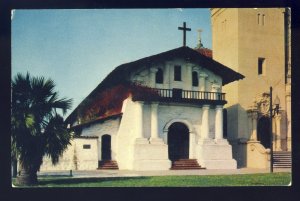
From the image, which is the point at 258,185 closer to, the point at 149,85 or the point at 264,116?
the point at 264,116

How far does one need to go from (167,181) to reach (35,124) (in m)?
3.30

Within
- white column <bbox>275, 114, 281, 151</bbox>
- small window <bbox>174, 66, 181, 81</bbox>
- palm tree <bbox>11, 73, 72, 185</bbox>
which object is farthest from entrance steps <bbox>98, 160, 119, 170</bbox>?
white column <bbox>275, 114, 281, 151</bbox>

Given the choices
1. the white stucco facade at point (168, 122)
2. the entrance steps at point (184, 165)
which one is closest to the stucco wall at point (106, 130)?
the white stucco facade at point (168, 122)

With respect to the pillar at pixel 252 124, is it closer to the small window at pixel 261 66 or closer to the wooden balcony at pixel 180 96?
the wooden balcony at pixel 180 96

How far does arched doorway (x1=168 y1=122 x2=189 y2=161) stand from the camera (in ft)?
38.9

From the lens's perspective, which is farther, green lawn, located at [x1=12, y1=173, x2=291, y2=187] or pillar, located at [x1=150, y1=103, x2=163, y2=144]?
pillar, located at [x1=150, y1=103, x2=163, y2=144]

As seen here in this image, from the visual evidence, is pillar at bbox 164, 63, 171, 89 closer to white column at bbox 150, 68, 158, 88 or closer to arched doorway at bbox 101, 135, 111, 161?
white column at bbox 150, 68, 158, 88

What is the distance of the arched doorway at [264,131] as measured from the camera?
11.8m

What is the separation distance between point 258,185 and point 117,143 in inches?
136

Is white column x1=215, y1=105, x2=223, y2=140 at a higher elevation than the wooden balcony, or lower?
lower

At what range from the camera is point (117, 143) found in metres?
11.5

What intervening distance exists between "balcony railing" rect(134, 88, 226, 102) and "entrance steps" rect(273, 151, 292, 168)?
6.33 feet

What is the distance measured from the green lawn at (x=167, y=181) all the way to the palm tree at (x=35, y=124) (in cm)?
51

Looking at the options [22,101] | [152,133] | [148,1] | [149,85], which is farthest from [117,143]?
[148,1]
